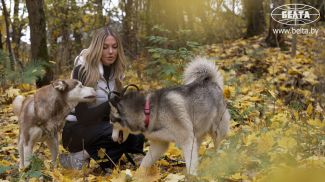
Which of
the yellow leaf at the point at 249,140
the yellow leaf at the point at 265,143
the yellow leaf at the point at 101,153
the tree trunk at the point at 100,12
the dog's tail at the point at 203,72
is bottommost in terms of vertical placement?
the yellow leaf at the point at 101,153

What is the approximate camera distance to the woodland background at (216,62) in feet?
11.0

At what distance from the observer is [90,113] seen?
4781 millimetres

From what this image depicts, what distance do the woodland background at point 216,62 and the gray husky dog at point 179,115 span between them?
22 cm

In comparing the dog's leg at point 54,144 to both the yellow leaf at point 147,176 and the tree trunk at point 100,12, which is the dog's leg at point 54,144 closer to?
the yellow leaf at point 147,176

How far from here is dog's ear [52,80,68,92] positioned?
4.71 meters

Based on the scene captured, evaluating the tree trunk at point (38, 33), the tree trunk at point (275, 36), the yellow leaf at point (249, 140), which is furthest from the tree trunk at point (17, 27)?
the yellow leaf at point (249, 140)

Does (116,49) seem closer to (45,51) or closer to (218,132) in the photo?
(218,132)

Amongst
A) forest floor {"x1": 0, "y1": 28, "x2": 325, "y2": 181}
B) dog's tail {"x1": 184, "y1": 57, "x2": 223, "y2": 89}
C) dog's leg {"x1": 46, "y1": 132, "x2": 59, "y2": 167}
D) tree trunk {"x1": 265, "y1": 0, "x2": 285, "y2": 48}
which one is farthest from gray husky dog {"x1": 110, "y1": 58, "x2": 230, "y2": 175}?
tree trunk {"x1": 265, "y1": 0, "x2": 285, "y2": 48}

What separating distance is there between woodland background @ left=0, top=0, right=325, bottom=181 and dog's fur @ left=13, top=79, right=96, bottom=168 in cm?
31

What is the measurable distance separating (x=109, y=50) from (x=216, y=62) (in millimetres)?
6604

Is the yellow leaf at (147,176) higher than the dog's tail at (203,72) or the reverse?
the reverse

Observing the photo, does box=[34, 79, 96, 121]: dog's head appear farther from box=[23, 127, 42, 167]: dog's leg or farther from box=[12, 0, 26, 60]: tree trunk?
box=[12, 0, 26, 60]: tree trunk

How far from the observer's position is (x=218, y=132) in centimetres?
437

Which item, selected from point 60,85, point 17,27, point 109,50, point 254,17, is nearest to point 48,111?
point 60,85
